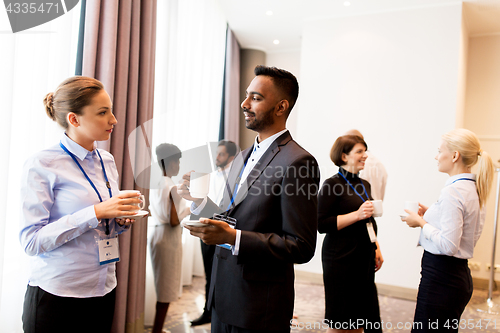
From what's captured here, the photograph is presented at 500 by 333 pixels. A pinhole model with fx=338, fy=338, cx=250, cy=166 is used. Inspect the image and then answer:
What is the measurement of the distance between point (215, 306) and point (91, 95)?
0.97 metres

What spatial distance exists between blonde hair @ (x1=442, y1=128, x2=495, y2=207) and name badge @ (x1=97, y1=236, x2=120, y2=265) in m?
1.81

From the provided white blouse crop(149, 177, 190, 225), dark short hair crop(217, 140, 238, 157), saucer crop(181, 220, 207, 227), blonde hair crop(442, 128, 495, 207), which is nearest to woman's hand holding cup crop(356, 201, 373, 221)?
blonde hair crop(442, 128, 495, 207)

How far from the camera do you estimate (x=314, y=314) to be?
3.24 m

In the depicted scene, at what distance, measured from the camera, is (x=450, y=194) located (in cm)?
175

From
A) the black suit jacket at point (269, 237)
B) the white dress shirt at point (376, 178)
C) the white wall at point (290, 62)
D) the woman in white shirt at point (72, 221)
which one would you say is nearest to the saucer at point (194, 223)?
the black suit jacket at point (269, 237)

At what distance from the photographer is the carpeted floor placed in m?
2.91

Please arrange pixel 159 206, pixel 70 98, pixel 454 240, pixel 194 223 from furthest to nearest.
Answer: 1. pixel 159 206
2. pixel 454 240
3. pixel 70 98
4. pixel 194 223

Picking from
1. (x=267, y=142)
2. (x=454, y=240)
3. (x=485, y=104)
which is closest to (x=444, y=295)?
(x=454, y=240)

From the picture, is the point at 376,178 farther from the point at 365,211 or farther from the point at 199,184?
the point at 199,184

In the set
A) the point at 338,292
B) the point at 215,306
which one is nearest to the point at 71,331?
the point at 215,306

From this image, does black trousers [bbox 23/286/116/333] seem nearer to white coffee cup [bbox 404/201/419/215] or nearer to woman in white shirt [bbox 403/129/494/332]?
woman in white shirt [bbox 403/129/494/332]

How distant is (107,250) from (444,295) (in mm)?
1655

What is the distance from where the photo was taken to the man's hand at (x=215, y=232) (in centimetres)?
110

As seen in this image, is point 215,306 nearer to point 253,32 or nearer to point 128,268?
point 128,268
